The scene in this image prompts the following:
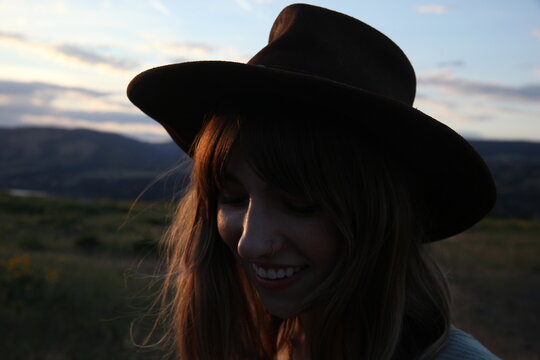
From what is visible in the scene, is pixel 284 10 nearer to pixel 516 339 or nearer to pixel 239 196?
pixel 239 196

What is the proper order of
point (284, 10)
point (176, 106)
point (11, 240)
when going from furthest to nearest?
point (11, 240) < point (176, 106) < point (284, 10)

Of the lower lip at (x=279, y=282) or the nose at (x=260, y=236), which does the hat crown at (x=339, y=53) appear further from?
the lower lip at (x=279, y=282)

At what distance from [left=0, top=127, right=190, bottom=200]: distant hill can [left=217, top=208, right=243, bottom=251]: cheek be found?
48400 mm

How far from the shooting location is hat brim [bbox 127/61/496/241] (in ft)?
4.67

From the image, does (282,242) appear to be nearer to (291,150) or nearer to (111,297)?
(291,150)

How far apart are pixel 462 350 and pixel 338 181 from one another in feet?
1.80

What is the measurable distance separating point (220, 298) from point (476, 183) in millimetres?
972

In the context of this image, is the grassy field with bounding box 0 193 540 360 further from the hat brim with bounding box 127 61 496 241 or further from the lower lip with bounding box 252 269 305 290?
the lower lip with bounding box 252 269 305 290

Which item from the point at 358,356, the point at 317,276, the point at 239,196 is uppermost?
the point at 239,196

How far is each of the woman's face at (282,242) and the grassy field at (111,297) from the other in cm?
65

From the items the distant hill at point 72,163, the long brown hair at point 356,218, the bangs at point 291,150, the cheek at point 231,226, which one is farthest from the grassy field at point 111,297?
the distant hill at point 72,163

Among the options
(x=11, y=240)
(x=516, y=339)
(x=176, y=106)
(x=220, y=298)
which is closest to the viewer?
(x=176, y=106)

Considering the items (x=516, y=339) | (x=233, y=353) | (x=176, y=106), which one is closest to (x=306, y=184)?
(x=176, y=106)

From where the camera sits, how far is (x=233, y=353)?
209cm
